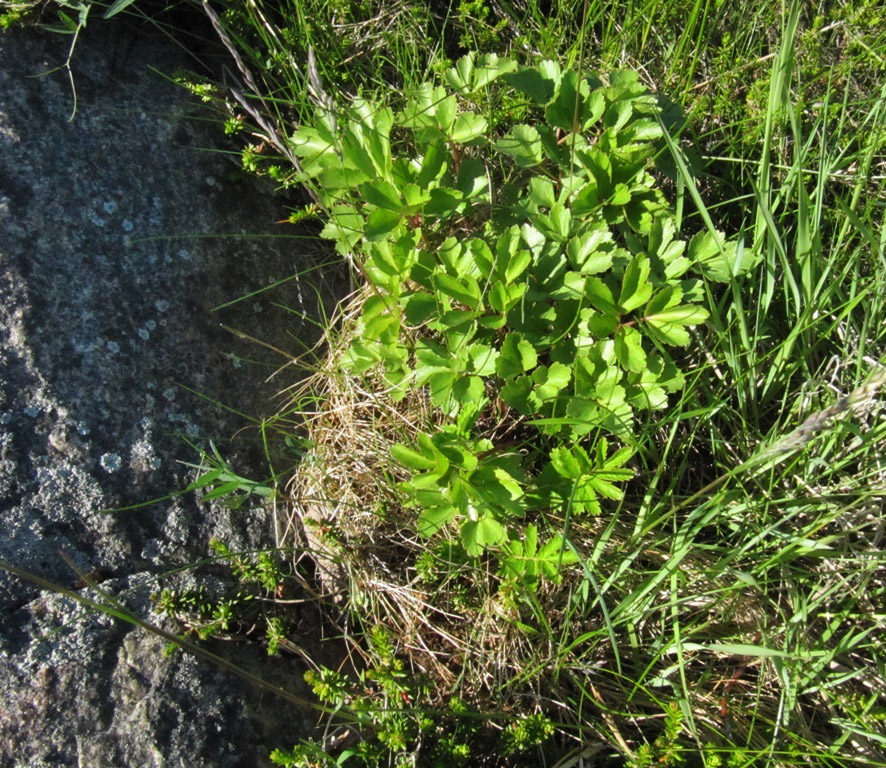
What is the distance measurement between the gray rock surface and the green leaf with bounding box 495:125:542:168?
77cm

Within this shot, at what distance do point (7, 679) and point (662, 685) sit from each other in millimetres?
1581

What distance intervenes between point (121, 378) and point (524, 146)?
1.28 m

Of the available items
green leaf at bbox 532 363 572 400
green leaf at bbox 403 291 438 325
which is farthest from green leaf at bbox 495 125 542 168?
green leaf at bbox 532 363 572 400

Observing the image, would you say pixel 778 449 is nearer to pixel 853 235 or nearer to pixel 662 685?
pixel 662 685

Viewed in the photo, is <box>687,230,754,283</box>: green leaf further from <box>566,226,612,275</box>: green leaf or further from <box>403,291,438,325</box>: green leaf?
<box>403,291,438,325</box>: green leaf

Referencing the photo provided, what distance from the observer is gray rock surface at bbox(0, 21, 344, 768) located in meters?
1.66

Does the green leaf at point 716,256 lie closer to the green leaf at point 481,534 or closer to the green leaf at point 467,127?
the green leaf at point 467,127

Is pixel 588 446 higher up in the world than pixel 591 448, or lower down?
lower down

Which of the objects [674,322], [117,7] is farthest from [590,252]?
[117,7]

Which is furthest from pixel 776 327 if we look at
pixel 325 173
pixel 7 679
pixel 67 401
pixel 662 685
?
pixel 7 679

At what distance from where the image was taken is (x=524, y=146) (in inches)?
80.0

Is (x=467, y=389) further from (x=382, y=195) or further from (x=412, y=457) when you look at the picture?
(x=382, y=195)

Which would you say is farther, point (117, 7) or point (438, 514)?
point (117, 7)

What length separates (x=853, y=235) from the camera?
2123mm
